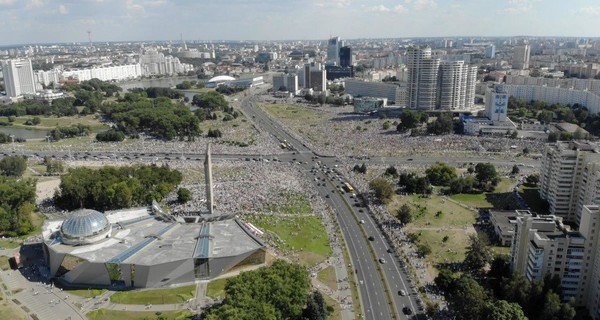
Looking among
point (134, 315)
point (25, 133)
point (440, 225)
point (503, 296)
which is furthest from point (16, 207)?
point (25, 133)

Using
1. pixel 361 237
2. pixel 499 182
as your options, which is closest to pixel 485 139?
pixel 499 182

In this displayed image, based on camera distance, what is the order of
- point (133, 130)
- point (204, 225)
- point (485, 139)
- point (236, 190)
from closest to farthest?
point (204, 225) < point (236, 190) < point (485, 139) < point (133, 130)

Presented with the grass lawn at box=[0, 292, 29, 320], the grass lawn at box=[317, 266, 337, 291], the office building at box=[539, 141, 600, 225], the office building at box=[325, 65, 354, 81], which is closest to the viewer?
the grass lawn at box=[0, 292, 29, 320]

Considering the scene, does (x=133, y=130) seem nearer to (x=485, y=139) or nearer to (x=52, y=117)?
(x=52, y=117)

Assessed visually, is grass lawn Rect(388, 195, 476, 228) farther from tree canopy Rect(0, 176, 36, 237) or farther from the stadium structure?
tree canopy Rect(0, 176, 36, 237)

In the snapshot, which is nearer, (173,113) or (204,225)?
(204,225)

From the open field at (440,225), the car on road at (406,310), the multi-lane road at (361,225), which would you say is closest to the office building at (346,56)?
the multi-lane road at (361,225)

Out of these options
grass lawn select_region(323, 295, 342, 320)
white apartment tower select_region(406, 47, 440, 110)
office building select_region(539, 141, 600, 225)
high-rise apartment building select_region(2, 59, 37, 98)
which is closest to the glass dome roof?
grass lawn select_region(323, 295, 342, 320)
